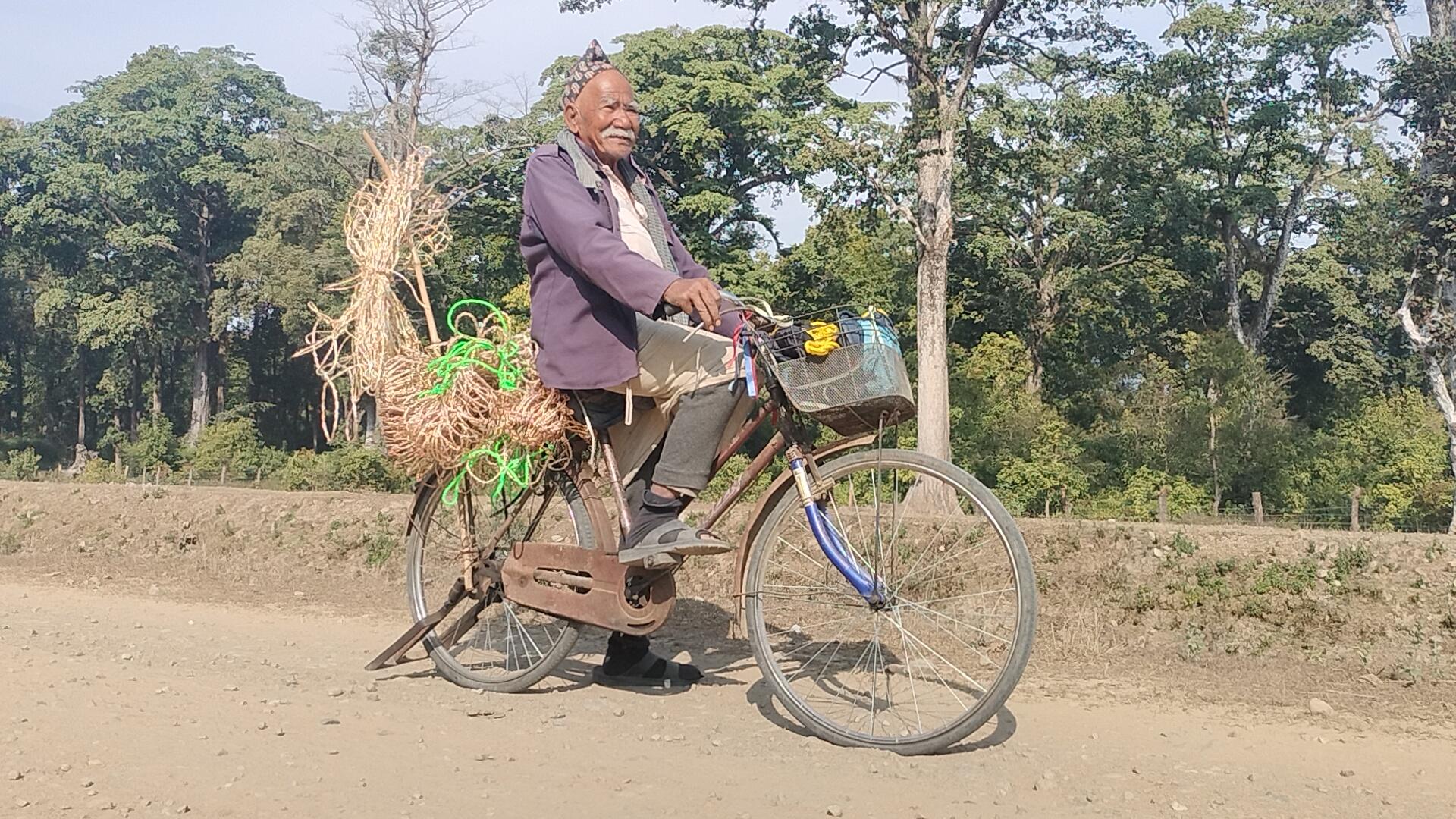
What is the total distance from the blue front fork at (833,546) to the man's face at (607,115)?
1.42 metres

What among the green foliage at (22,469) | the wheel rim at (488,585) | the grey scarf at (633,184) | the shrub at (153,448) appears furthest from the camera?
the shrub at (153,448)

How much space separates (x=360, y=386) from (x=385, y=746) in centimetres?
188

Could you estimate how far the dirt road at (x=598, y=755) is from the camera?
3.25 m

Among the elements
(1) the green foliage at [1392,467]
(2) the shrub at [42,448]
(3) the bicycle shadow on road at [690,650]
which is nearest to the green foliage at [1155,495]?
(1) the green foliage at [1392,467]

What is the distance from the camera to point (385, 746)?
376cm

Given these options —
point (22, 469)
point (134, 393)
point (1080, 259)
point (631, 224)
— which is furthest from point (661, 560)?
point (134, 393)

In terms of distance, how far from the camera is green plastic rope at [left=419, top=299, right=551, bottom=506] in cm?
481

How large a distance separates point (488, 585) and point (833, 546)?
170 cm

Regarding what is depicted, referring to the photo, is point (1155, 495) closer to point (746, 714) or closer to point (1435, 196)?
point (1435, 196)

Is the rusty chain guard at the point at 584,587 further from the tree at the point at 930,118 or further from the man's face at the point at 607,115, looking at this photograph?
the tree at the point at 930,118

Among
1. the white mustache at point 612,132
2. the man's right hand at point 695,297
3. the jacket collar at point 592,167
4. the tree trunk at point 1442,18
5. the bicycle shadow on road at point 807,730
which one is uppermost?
the tree trunk at point 1442,18

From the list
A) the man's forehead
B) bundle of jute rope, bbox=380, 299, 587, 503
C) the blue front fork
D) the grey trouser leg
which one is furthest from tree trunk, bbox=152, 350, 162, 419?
the blue front fork

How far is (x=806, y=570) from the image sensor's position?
4590 millimetres

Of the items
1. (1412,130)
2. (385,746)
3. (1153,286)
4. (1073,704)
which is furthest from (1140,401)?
(385,746)
